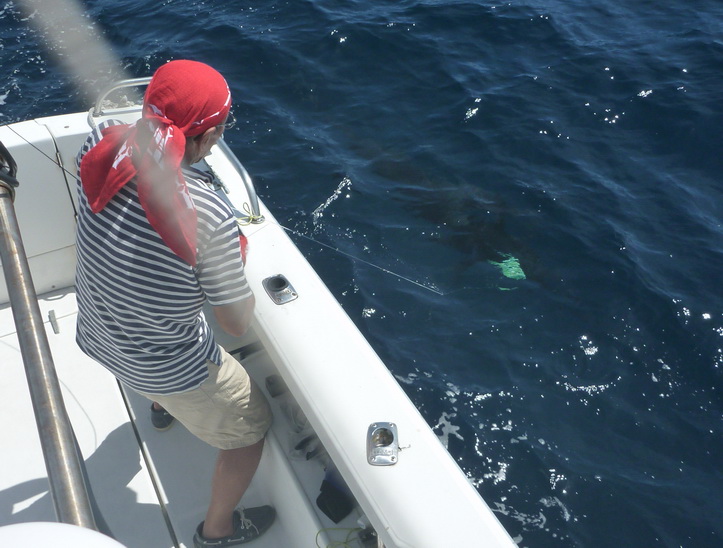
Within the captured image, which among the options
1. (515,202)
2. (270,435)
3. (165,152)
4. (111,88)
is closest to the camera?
(165,152)

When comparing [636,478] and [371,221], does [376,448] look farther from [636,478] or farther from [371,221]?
[371,221]

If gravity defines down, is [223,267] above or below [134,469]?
above

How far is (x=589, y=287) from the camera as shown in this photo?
4.94m

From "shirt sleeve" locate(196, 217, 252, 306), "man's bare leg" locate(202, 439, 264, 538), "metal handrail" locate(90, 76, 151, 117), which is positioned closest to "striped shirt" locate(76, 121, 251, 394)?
"shirt sleeve" locate(196, 217, 252, 306)

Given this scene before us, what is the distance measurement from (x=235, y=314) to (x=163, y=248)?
30cm

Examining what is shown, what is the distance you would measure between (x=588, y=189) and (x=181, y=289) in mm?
4733

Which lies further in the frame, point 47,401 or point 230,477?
point 230,477

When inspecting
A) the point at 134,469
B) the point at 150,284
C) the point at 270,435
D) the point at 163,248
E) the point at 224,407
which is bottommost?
the point at 134,469

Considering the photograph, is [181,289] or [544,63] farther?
[544,63]

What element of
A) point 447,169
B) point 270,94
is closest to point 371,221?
point 447,169

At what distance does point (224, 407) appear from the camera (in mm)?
2291

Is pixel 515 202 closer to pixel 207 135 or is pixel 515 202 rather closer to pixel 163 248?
pixel 207 135

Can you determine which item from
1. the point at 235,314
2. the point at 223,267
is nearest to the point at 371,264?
the point at 235,314

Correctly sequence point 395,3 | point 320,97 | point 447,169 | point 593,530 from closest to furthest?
point 593,530 < point 447,169 < point 320,97 < point 395,3
